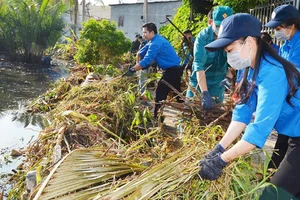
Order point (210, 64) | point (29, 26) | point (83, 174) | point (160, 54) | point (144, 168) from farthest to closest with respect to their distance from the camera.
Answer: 1. point (29, 26)
2. point (160, 54)
3. point (210, 64)
4. point (144, 168)
5. point (83, 174)

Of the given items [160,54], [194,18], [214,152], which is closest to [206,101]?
[214,152]

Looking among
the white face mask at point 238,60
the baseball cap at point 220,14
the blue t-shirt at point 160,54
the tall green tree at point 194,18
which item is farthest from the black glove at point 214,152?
the tall green tree at point 194,18

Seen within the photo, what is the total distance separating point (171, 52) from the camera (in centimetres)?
546

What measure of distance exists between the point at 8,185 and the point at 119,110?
180 centimetres

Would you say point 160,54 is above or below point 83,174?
above

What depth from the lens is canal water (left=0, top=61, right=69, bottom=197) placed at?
4.77 m

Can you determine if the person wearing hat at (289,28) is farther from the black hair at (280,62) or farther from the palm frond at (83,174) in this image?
the palm frond at (83,174)

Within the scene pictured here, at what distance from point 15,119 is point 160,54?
3.52 meters

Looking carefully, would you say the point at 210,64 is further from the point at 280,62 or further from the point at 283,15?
the point at 280,62

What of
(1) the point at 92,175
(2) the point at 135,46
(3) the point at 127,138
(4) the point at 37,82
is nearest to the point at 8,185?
(3) the point at 127,138

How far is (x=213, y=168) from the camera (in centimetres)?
195

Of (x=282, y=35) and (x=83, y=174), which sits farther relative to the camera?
(x=282, y=35)

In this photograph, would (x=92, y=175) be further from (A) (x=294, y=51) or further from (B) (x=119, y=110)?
(B) (x=119, y=110)

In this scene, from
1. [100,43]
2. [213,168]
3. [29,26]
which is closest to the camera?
[213,168]
